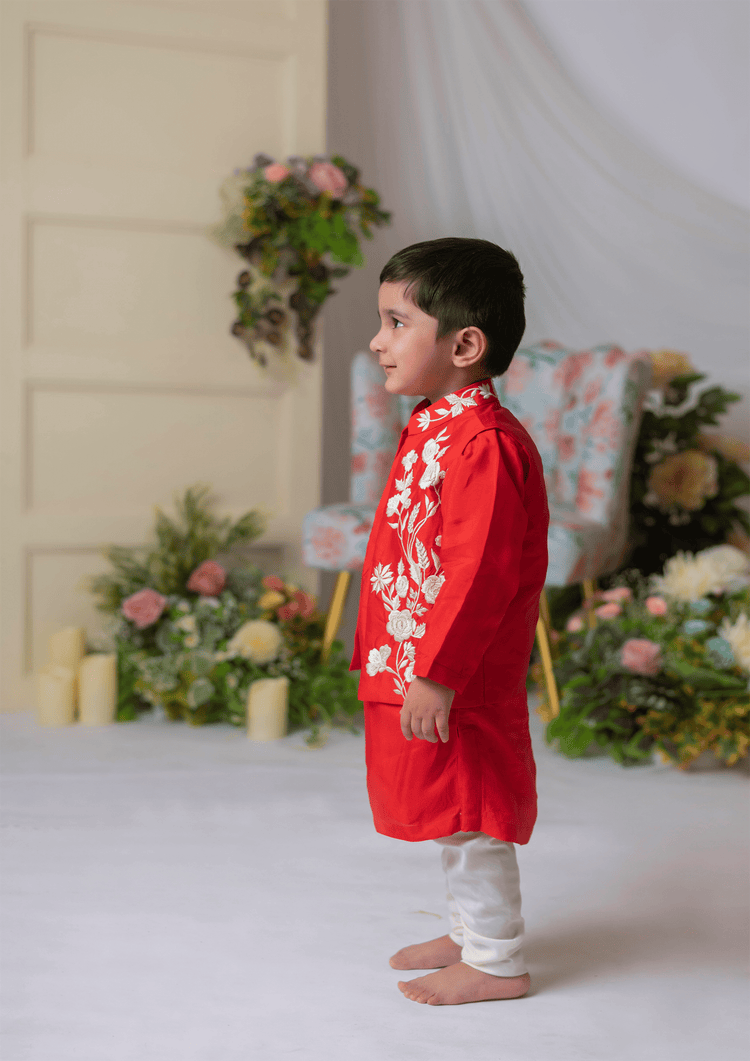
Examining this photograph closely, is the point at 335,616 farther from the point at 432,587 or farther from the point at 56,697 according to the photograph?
the point at 432,587

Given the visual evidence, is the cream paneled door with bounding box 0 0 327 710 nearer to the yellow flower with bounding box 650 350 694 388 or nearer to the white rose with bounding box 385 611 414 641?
the yellow flower with bounding box 650 350 694 388

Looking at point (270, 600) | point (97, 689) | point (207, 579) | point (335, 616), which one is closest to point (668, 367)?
point (335, 616)

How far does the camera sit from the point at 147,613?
7.80 feet

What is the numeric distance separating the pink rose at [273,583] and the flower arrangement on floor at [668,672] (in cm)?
72

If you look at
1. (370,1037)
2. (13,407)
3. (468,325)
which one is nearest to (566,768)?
(370,1037)

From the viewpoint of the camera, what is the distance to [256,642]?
90.9 inches

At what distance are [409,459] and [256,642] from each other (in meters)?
1.27

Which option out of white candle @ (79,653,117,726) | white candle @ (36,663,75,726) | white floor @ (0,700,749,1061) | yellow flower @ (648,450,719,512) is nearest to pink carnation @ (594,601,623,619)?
white floor @ (0,700,749,1061)

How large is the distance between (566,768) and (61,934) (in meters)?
1.12

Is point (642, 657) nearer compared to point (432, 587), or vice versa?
point (432, 587)

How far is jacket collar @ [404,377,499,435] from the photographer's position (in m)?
1.10

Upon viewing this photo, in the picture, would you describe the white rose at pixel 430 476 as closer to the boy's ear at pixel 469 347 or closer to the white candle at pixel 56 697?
the boy's ear at pixel 469 347

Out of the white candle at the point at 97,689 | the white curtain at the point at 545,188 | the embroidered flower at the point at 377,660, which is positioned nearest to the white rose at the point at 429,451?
the embroidered flower at the point at 377,660

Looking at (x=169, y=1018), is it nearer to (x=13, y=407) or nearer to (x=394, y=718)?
(x=394, y=718)
